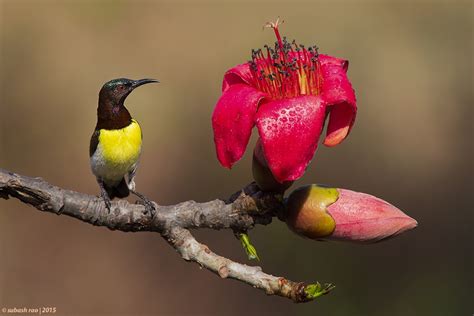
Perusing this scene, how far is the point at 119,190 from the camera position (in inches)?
128

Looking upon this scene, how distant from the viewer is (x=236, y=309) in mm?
5824

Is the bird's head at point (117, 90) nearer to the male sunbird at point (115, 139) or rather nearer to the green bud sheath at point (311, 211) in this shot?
the male sunbird at point (115, 139)

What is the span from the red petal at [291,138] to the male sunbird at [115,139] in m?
1.11

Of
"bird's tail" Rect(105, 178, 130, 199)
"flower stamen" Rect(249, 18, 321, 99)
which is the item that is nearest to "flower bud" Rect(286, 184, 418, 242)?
"flower stamen" Rect(249, 18, 321, 99)

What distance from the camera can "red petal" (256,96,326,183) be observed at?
1638 mm

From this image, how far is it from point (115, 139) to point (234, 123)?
127 centimetres

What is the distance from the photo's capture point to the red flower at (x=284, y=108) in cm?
164

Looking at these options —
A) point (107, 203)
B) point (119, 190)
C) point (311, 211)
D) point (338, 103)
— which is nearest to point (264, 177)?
point (311, 211)

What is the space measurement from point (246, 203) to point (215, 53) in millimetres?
6341

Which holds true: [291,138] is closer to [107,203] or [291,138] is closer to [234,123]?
[234,123]

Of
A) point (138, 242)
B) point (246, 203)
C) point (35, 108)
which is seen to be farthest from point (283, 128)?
point (35, 108)

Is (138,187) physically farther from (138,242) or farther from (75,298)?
(75,298)

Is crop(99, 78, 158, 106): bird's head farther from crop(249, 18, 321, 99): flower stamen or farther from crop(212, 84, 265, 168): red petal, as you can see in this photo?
crop(212, 84, 265, 168): red petal

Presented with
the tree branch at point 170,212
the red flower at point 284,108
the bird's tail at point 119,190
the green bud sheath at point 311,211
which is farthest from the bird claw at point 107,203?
the bird's tail at point 119,190
